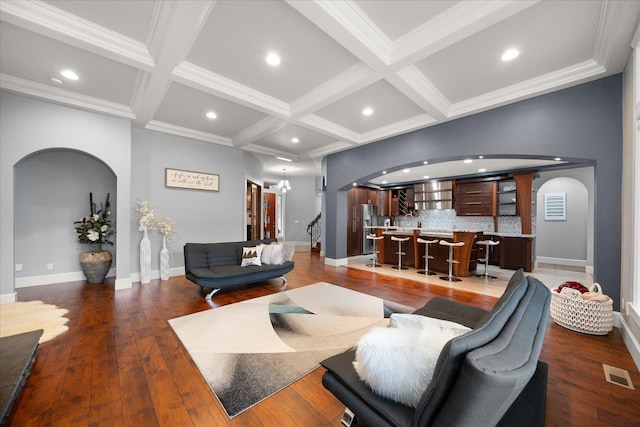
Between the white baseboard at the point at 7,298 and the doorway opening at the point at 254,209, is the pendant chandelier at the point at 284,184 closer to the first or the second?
the doorway opening at the point at 254,209

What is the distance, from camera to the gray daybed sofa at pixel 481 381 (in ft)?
2.43

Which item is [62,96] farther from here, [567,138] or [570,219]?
[570,219]

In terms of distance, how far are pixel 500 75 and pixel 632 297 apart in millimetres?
2755

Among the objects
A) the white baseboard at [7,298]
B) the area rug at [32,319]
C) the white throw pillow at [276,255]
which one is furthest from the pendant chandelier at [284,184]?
the white baseboard at [7,298]

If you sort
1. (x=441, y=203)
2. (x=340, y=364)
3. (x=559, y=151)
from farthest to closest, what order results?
(x=441, y=203)
(x=559, y=151)
(x=340, y=364)

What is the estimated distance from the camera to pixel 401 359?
1092 millimetres

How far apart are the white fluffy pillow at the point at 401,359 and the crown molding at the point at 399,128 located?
4005mm

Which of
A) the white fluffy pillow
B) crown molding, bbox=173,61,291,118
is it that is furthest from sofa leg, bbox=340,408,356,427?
crown molding, bbox=173,61,291,118

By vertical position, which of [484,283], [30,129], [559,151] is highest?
[30,129]

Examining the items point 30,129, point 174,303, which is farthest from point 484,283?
point 30,129

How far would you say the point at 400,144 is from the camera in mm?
5090

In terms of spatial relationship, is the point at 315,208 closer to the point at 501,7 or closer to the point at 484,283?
the point at 484,283

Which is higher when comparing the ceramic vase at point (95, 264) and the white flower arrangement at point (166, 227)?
the white flower arrangement at point (166, 227)

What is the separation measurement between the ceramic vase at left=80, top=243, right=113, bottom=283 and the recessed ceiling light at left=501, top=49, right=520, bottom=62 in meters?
6.77
